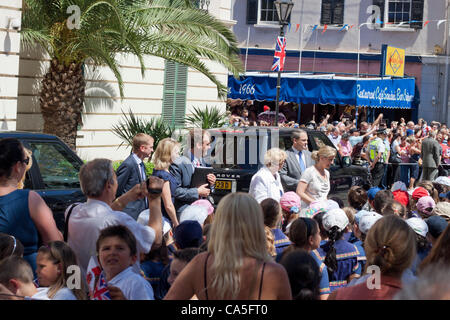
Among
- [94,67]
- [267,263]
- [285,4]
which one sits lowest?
[267,263]

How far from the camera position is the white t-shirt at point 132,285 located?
4.11 meters

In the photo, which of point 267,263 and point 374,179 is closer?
point 267,263

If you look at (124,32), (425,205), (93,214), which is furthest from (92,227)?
(124,32)

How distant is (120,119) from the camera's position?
17344 millimetres

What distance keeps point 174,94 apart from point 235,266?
15886mm

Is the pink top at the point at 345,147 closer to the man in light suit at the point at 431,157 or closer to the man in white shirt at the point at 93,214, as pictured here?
the man in light suit at the point at 431,157

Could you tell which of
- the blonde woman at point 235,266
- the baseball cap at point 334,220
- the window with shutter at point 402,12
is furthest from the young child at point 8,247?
the window with shutter at point 402,12

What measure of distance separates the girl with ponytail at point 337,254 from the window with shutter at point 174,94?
12.7 meters

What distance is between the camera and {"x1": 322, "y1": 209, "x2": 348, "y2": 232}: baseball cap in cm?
620

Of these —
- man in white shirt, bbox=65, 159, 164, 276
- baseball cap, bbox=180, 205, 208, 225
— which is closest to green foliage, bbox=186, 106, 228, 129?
baseball cap, bbox=180, 205, 208, 225

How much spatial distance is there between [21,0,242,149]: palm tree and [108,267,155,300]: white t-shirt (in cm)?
785
